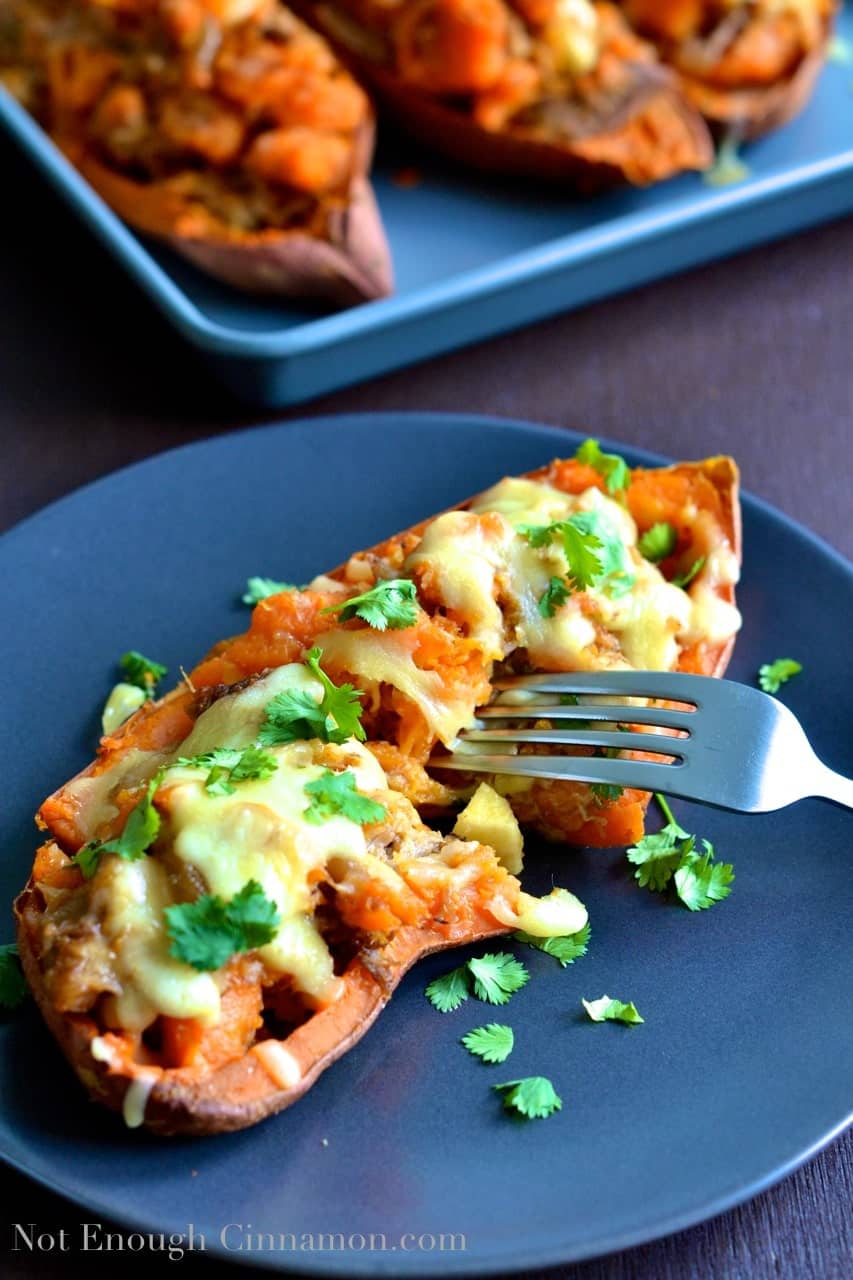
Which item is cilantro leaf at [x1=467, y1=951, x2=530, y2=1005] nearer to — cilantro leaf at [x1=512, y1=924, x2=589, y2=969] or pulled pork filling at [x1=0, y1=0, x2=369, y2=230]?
cilantro leaf at [x1=512, y1=924, x2=589, y2=969]

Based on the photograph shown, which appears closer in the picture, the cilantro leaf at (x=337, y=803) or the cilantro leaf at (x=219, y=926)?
the cilantro leaf at (x=219, y=926)

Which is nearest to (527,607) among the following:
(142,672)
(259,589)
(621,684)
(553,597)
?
(553,597)

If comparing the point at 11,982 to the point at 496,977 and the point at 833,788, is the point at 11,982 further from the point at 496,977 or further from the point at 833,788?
the point at 833,788

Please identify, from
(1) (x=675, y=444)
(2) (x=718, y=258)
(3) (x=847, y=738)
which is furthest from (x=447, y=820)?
(2) (x=718, y=258)

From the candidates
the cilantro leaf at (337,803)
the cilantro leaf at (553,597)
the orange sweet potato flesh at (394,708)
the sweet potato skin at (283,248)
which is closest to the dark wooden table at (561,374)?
the sweet potato skin at (283,248)

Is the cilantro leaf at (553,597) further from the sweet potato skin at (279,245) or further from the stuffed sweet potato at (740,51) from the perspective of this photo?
the stuffed sweet potato at (740,51)

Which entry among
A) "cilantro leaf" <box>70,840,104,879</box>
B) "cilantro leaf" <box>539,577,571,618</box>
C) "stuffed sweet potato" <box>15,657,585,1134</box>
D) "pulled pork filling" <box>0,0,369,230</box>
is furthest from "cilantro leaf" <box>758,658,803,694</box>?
"pulled pork filling" <box>0,0,369,230</box>
